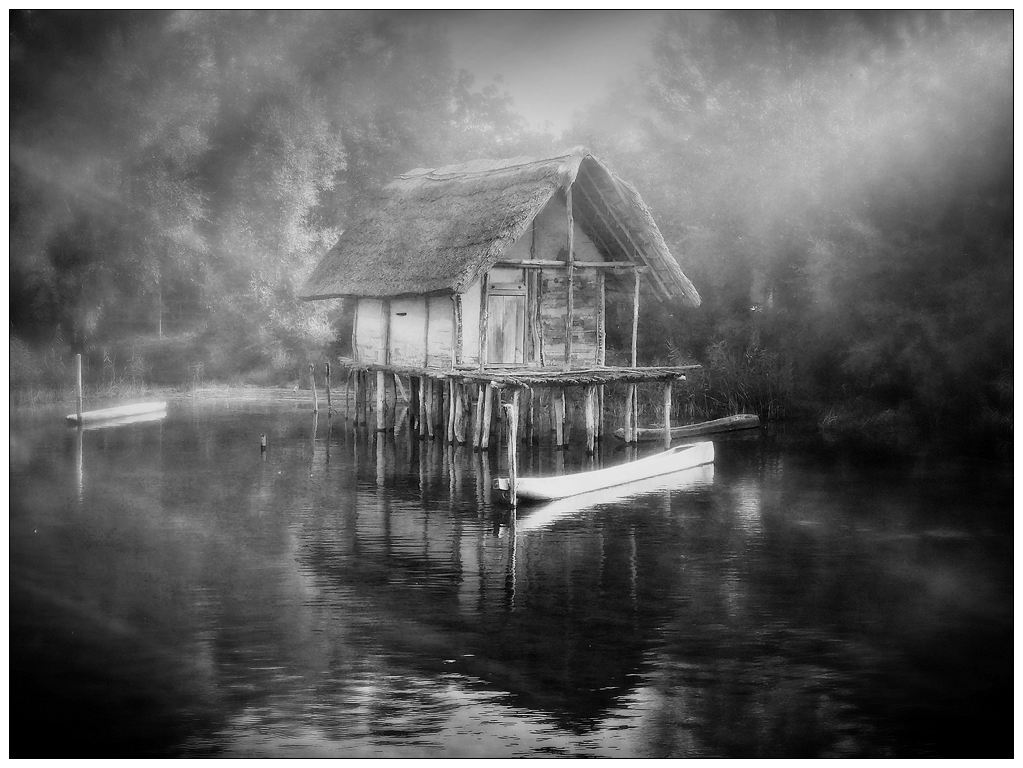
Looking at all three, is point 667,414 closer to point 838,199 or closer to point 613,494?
→ point 613,494

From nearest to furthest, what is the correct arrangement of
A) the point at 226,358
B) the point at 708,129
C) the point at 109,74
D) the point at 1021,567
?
the point at 1021,567, the point at 109,74, the point at 708,129, the point at 226,358

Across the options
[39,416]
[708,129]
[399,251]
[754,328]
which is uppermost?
[708,129]

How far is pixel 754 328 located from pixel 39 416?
1016cm

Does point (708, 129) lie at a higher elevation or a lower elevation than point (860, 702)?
higher

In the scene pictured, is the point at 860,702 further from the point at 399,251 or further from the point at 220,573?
the point at 399,251

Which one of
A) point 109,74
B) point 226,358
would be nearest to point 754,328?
point 226,358

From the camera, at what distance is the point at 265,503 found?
10.0m

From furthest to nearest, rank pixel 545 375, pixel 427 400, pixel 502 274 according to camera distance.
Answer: pixel 427 400
pixel 502 274
pixel 545 375

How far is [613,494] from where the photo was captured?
1062 cm

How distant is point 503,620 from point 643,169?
33.7 ft

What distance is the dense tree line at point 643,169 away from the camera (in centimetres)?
694

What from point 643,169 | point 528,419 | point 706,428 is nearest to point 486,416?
point 528,419

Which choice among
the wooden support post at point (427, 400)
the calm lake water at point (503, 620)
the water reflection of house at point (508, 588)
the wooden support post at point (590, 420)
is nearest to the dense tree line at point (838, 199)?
the calm lake water at point (503, 620)

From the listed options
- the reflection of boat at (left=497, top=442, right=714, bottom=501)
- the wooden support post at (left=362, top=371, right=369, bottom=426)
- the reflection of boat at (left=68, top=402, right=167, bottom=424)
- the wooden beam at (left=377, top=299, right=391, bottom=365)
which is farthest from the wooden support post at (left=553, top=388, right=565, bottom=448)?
the reflection of boat at (left=68, top=402, right=167, bottom=424)
